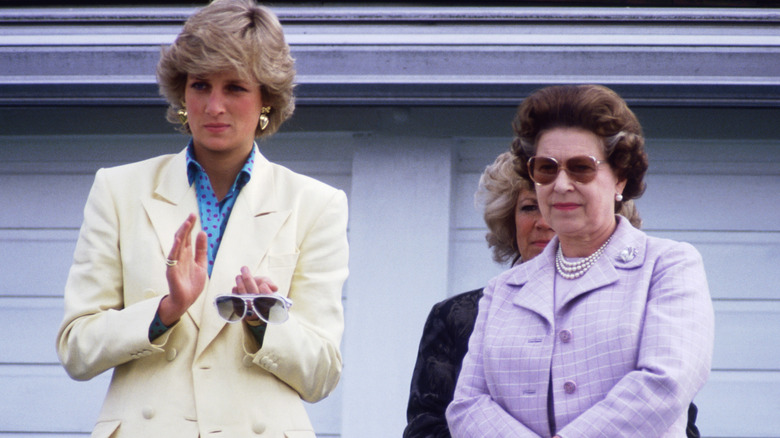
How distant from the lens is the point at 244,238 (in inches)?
99.3

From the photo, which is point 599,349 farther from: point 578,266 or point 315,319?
point 315,319

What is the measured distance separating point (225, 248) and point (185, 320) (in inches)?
7.4

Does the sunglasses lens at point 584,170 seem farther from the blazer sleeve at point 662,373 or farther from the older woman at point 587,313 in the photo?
the blazer sleeve at point 662,373

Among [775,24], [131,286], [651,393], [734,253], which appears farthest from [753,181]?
[131,286]

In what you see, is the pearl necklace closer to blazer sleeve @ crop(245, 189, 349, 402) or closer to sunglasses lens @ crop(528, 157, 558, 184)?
sunglasses lens @ crop(528, 157, 558, 184)

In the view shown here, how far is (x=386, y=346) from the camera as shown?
4336 mm

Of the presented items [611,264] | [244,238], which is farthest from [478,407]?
[244,238]

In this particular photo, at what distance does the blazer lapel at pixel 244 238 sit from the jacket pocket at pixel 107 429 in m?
0.24

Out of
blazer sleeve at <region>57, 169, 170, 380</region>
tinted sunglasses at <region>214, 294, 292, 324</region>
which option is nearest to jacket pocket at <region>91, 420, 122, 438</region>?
blazer sleeve at <region>57, 169, 170, 380</region>

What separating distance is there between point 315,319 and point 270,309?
0.81 feet

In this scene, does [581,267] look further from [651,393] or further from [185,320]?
[185,320]

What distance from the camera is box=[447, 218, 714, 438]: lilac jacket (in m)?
2.14

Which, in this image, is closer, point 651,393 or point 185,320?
point 651,393

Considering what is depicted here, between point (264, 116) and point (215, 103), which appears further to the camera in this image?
point (264, 116)
